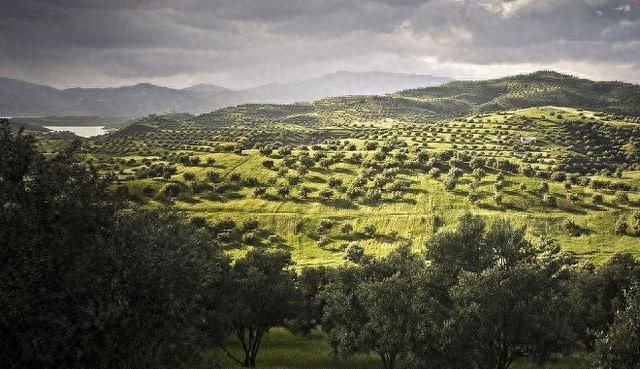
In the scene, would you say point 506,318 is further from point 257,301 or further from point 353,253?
point 353,253

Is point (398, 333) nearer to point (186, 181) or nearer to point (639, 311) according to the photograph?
point (639, 311)

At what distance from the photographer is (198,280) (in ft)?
97.9

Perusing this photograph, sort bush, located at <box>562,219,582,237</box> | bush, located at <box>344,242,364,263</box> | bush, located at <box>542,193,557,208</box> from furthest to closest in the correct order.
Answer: bush, located at <box>542,193,557,208</box> < bush, located at <box>562,219,582,237</box> < bush, located at <box>344,242,364,263</box>

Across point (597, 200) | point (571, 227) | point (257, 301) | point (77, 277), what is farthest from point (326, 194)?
point (77, 277)

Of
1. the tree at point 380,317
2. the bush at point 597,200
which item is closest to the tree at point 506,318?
the tree at point 380,317

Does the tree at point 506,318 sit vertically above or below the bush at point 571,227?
above

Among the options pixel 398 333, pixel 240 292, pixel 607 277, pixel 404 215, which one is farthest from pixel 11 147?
pixel 404 215

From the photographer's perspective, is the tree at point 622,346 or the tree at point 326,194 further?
the tree at point 326,194

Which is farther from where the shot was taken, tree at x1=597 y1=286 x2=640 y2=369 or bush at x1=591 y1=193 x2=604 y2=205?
bush at x1=591 y1=193 x2=604 y2=205

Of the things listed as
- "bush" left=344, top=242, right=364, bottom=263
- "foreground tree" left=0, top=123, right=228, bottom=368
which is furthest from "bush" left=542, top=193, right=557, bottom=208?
"foreground tree" left=0, top=123, right=228, bottom=368

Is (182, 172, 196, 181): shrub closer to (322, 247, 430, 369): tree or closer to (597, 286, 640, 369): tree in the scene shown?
(322, 247, 430, 369): tree

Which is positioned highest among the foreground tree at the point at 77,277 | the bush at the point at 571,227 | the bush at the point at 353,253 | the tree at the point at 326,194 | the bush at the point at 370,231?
the foreground tree at the point at 77,277

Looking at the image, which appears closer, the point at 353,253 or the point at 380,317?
the point at 380,317

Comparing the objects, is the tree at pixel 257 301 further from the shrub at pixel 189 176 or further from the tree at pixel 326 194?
the shrub at pixel 189 176
